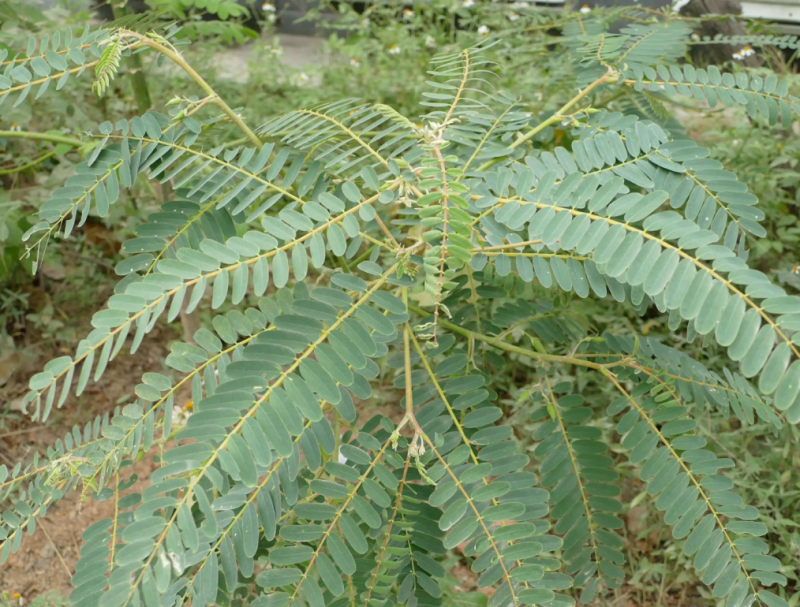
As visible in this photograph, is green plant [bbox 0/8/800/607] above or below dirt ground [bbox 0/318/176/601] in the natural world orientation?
above

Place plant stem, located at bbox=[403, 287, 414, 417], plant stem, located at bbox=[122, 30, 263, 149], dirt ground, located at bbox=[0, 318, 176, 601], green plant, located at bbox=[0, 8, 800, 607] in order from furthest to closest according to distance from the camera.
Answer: dirt ground, located at bbox=[0, 318, 176, 601] < plant stem, located at bbox=[122, 30, 263, 149] < plant stem, located at bbox=[403, 287, 414, 417] < green plant, located at bbox=[0, 8, 800, 607]

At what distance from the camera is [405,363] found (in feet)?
3.13

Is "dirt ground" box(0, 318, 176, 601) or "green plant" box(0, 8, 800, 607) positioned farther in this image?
"dirt ground" box(0, 318, 176, 601)

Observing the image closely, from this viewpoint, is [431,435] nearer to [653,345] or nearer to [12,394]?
[653,345]

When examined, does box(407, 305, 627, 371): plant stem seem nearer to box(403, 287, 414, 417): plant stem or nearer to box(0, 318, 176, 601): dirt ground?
box(403, 287, 414, 417): plant stem

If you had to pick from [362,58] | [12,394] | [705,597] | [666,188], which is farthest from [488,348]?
[362,58]

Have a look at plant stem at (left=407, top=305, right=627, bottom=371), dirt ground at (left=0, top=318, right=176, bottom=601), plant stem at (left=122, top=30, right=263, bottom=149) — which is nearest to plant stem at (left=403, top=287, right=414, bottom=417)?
plant stem at (left=407, top=305, right=627, bottom=371)

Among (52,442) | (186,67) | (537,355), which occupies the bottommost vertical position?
(52,442)

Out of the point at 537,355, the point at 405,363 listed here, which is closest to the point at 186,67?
the point at 405,363

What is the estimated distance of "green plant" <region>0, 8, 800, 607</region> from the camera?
735 mm

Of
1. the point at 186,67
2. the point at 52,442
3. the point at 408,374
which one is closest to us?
the point at 408,374

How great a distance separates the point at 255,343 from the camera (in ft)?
2.53

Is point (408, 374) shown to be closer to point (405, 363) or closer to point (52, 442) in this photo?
point (405, 363)

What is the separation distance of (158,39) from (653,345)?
3.22 ft
